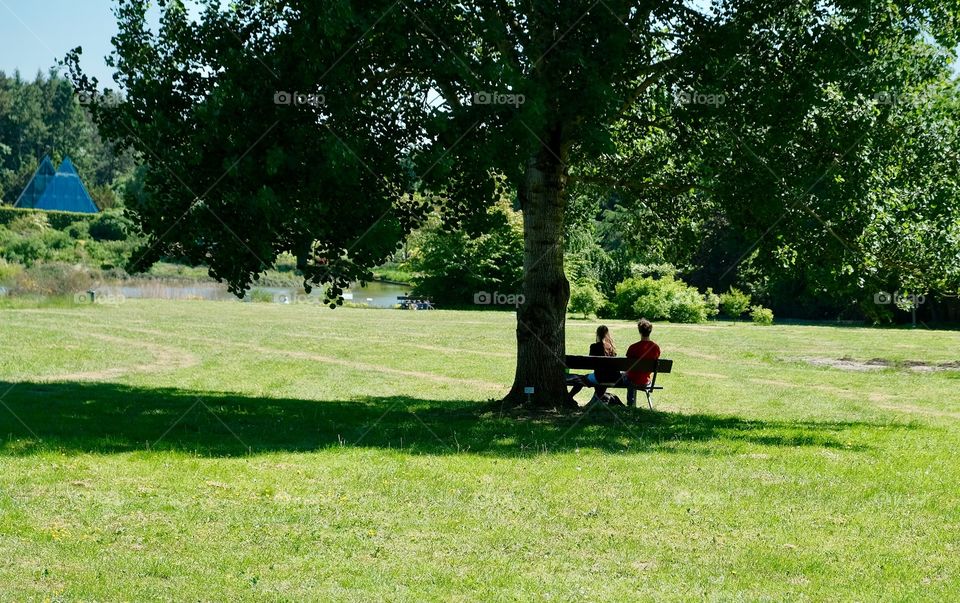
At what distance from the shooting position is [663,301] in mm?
48500

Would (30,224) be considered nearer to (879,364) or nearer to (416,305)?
(416,305)

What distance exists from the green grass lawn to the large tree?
2.38m

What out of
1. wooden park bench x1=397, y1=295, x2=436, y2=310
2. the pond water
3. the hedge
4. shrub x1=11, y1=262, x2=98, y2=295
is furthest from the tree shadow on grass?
the hedge

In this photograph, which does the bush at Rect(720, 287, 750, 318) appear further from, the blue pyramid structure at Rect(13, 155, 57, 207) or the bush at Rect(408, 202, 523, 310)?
the blue pyramid structure at Rect(13, 155, 57, 207)

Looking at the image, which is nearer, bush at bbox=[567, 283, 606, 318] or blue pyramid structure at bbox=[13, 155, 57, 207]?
bush at bbox=[567, 283, 606, 318]

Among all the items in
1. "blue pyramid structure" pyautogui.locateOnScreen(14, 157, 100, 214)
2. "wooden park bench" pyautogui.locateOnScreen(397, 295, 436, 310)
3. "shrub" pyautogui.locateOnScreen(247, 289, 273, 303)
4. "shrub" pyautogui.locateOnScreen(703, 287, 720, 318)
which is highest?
"blue pyramid structure" pyautogui.locateOnScreen(14, 157, 100, 214)

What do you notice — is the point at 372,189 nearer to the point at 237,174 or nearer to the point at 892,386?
the point at 237,174

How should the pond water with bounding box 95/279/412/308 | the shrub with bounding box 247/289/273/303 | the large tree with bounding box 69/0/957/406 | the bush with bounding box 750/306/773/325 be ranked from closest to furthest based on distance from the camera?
the large tree with bounding box 69/0/957/406, the bush with bounding box 750/306/773/325, the pond water with bounding box 95/279/412/308, the shrub with bounding box 247/289/273/303

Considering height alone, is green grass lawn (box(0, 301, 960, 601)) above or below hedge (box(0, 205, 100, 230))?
below

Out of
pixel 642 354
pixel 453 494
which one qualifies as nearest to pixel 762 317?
pixel 642 354

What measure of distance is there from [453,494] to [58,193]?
86.6 meters

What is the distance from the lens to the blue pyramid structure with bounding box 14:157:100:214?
8556 cm

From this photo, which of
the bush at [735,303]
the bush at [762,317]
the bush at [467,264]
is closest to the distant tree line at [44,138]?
the bush at [467,264]

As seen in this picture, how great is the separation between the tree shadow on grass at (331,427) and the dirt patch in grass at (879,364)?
11.2 metres
